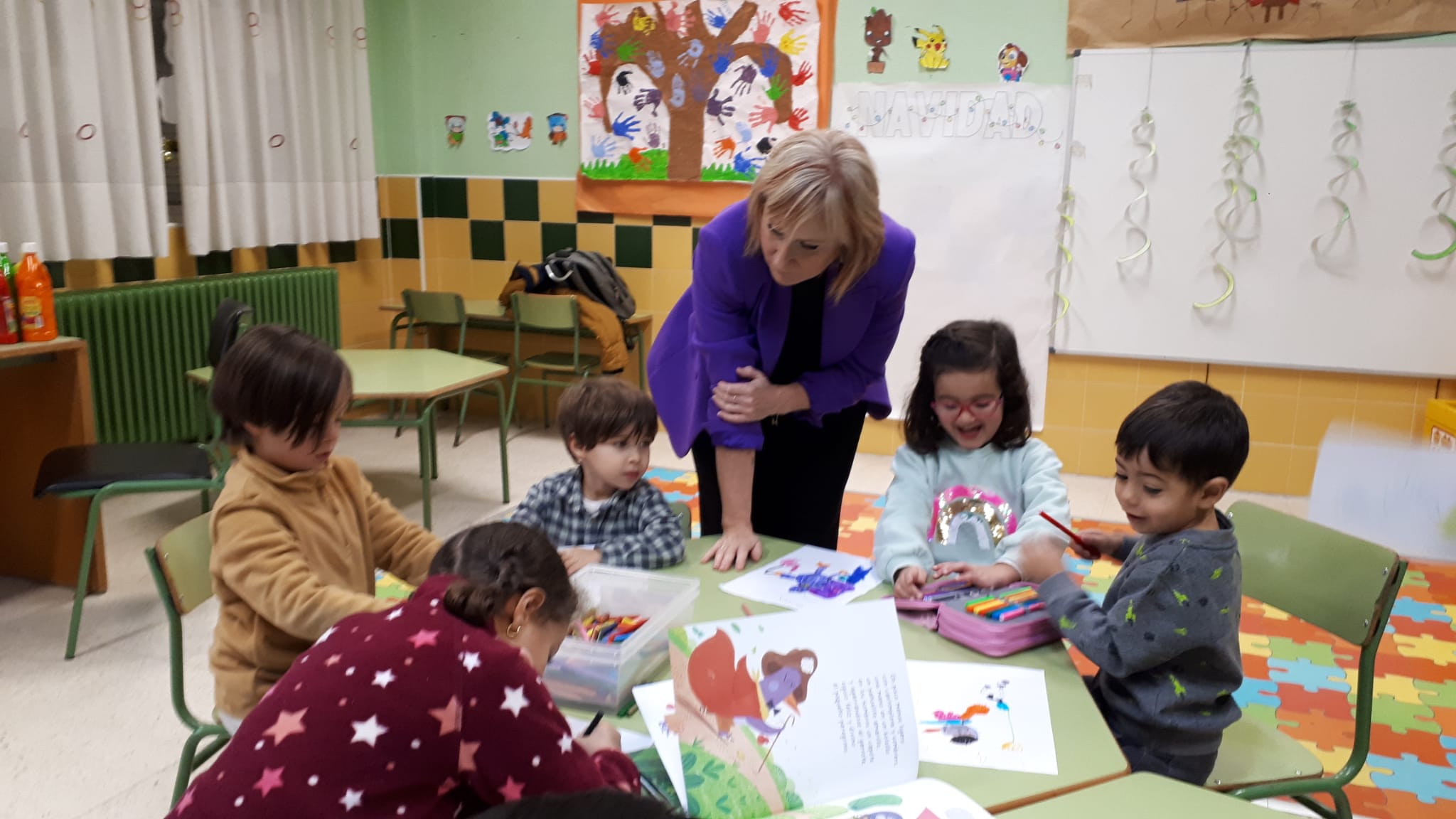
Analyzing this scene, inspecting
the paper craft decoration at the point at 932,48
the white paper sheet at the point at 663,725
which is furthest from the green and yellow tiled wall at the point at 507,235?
the white paper sheet at the point at 663,725

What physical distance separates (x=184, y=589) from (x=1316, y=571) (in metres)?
1.79

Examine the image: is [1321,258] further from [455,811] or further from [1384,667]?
[455,811]

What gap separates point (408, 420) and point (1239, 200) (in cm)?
333

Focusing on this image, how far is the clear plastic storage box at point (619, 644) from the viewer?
119 centimetres

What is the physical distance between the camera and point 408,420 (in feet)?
11.5

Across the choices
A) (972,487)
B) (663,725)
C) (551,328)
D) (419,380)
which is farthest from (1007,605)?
(551,328)

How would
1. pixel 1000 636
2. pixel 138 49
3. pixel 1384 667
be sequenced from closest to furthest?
pixel 1000 636
pixel 1384 667
pixel 138 49

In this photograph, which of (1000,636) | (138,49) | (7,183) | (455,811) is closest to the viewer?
(455,811)

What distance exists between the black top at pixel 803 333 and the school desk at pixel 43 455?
2.30 metres

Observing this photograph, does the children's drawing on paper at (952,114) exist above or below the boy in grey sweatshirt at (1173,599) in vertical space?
above

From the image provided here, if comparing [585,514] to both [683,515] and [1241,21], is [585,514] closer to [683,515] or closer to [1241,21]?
[683,515]

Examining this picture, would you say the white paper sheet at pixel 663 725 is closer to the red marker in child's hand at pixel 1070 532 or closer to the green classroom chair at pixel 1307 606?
the red marker in child's hand at pixel 1070 532

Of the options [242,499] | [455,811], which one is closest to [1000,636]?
[455,811]

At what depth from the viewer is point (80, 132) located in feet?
12.1
